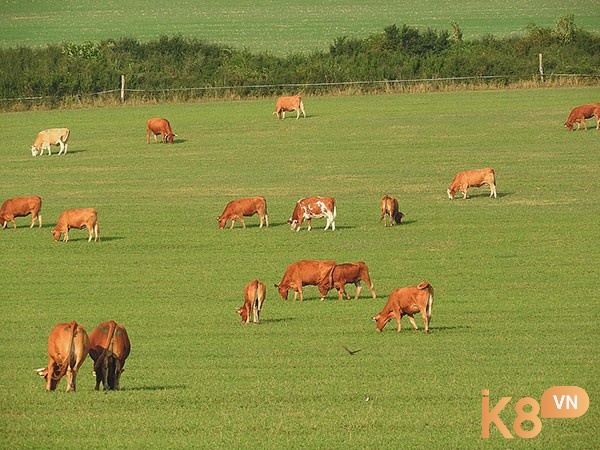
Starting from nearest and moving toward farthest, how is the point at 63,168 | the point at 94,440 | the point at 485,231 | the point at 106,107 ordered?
the point at 94,440, the point at 485,231, the point at 63,168, the point at 106,107

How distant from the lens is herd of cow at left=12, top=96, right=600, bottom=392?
15.9 m

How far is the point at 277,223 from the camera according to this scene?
34938 mm

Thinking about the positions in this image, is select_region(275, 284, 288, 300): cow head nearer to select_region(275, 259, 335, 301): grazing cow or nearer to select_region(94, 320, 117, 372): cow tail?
select_region(275, 259, 335, 301): grazing cow

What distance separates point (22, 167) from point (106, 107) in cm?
1516

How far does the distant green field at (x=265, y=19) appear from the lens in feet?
254

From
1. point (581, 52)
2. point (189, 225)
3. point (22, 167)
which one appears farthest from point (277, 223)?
point (581, 52)

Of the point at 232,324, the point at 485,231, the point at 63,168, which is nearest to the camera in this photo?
the point at 232,324

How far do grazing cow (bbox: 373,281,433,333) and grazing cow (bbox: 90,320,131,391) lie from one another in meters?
5.40

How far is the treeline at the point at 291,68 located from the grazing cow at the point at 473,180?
25.7 meters

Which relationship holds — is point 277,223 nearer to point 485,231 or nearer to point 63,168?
point 485,231

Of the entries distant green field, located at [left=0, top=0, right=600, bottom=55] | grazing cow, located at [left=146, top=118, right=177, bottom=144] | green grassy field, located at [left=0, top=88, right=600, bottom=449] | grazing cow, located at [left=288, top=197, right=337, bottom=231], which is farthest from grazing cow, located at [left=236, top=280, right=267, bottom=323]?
distant green field, located at [left=0, top=0, right=600, bottom=55]

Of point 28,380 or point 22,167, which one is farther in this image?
point 22,167

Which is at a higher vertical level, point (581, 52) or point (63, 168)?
point (581, 52)

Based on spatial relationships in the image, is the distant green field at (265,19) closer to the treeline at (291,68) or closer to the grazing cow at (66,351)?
the treeline at (291,68)
